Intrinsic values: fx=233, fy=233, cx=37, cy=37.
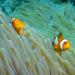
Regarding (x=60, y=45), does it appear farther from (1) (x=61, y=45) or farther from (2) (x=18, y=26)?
(2) (x=18, y=26)

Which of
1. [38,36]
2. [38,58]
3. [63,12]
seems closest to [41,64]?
[38,58]

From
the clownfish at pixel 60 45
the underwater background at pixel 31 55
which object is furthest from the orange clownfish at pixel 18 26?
the clownfish at pixel 60 45

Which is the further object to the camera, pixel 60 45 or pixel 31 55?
pixel 60 45

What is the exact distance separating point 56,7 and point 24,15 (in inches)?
31.1

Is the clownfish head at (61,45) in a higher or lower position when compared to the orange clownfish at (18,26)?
lower

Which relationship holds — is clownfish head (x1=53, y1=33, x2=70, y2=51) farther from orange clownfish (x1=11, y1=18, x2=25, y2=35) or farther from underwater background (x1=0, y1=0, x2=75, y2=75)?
orange clownfish (x1=11, y1=18, x2=25, y2=35)

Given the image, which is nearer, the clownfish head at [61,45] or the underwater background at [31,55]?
the underwater background at [31,55]

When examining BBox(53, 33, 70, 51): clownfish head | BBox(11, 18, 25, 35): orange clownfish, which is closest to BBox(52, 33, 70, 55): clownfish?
BBox(53, 33, 70, 51): clownfish head

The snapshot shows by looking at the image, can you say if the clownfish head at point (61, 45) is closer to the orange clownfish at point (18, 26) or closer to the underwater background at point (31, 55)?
the underwater background at point (31, 55)

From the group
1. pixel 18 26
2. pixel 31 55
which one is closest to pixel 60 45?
pixel 31 55

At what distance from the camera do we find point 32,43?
3020mm

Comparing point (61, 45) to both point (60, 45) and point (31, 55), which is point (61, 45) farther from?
point (31, 55)

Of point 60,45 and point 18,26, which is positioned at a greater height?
point 18,26

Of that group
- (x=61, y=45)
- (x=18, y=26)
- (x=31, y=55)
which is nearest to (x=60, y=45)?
(x=61, y=45)
